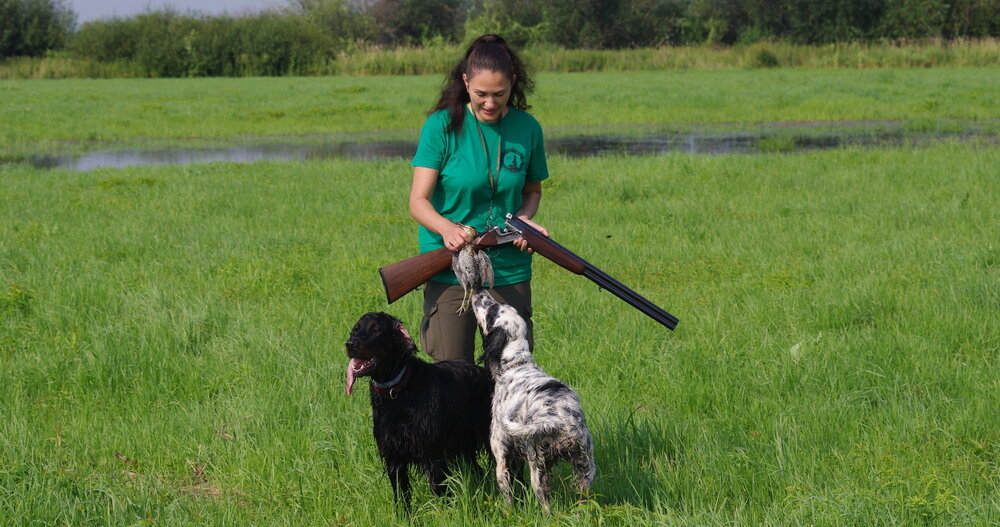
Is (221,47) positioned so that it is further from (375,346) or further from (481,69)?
(375,346)

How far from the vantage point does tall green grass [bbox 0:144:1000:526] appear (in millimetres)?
4424

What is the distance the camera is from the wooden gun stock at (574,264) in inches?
169

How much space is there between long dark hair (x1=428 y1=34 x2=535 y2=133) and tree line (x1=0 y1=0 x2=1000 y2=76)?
165ft

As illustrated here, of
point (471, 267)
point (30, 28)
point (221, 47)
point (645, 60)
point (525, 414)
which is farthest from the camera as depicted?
point (30, 28)

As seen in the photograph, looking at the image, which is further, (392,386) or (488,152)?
(488,152)

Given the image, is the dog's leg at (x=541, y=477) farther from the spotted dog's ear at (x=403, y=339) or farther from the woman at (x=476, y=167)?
the woman at (x=476, y=167)

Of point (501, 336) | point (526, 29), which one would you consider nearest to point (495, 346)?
point (501, 336)

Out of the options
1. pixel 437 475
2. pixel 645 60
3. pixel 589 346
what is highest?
pixel 645 60

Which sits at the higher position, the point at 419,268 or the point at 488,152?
the point at 488,152

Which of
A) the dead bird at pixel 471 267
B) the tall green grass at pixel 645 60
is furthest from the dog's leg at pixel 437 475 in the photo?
the tall green grass at pixel 645 60

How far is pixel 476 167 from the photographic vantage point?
435cm

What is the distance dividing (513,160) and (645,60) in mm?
47557

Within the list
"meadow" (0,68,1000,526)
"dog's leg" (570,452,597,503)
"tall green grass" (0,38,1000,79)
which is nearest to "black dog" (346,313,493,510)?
"meadow" (0,68,1000,526)

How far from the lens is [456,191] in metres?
4.39
